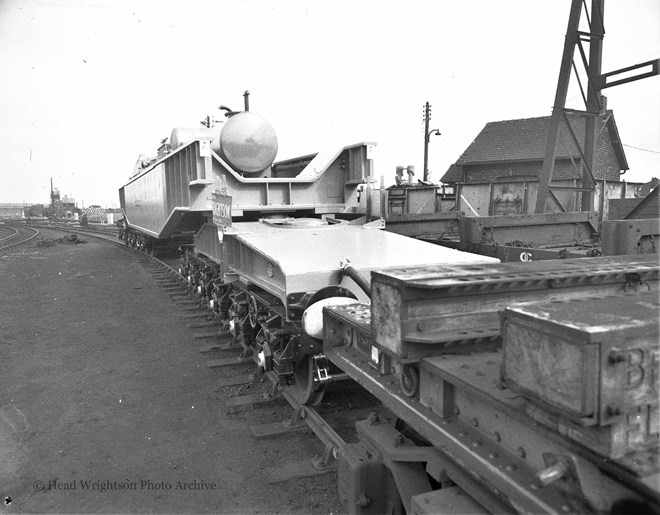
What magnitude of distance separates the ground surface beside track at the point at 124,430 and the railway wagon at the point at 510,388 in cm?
134

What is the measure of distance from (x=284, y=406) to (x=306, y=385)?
1.39 ft

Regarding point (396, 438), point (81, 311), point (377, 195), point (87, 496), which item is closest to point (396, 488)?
point (396, 438)

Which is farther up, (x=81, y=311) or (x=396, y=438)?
(x=396, y=438)

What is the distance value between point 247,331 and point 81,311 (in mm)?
4903

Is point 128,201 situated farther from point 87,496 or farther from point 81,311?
point 87,496

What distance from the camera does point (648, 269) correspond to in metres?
2.68

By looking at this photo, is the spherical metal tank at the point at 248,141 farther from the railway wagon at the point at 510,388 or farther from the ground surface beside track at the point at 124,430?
the railway wagon at the point at 510,388

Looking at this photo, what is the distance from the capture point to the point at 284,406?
518cm

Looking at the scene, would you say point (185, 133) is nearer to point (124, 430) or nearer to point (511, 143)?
point (124, 430)

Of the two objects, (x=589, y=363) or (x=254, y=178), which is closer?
→ (x=589, y=363)

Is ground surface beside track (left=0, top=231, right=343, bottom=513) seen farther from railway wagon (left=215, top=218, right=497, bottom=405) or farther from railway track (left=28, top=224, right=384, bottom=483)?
railway wagon (left=215, top=218, right=497, bottom=405)

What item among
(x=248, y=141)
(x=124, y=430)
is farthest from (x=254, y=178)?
(x=124, y=430)

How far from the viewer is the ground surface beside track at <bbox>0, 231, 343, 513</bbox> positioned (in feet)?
12.1

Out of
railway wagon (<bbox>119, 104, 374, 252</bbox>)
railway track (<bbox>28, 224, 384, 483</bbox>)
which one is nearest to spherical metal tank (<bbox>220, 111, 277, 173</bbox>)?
railway wagon (<bbox>119, 104, 374, 252</bbox>)
